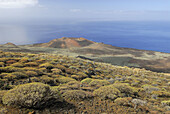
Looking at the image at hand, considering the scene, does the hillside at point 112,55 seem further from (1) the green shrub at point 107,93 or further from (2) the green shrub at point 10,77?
(2) the green shrub at point 10,77

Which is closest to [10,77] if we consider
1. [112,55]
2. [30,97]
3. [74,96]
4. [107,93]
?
[30,97]

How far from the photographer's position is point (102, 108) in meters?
5.87

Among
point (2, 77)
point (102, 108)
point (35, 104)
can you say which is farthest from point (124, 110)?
point (2, 77)

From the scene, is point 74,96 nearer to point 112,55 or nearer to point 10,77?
point 10,77

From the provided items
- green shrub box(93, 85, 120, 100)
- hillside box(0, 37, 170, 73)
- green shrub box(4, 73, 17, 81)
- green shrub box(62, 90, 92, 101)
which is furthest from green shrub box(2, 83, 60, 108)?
hillside box(0, 37, 170, 73)

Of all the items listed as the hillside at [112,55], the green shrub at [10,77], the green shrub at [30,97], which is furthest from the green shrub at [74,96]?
the hillside at [112,55]

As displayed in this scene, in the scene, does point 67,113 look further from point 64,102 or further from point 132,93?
point 132,93

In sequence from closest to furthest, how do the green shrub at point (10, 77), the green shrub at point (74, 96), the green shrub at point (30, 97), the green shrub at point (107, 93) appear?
the green shrub at point (30, 97), the green shrub at point (74, 96), the green shrub at point (107, 93), the green shrub at point (10, 77)

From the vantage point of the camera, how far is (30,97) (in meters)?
4.91

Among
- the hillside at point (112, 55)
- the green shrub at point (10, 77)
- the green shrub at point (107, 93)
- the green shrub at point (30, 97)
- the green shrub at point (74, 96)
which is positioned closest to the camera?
the green shrub at point (30, 97)

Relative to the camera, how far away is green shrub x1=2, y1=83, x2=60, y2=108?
4848mm

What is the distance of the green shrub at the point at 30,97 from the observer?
4.85 metres

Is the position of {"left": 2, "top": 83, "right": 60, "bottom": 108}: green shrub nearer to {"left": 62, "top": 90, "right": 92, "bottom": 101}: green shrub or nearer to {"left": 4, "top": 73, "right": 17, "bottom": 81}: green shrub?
{"left": 62, "top": 90, "right": 92, "bottom": 101}: green shrub

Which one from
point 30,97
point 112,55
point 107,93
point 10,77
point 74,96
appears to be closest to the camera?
point 30,97
